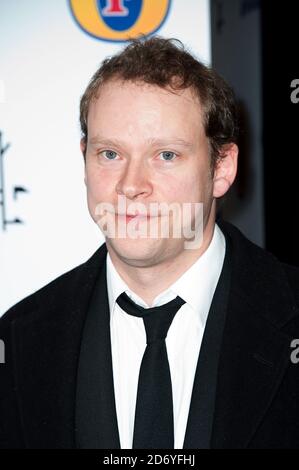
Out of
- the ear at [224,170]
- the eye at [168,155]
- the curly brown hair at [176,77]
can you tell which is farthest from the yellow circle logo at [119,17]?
the eye at [168,155]

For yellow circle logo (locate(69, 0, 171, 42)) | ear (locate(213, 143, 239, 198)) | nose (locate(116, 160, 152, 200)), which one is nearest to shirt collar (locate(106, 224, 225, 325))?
ear (locate(213, 143, 239, 198))

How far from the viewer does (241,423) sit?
1.43 meters

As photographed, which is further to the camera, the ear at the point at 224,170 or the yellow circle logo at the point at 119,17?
the yellow circle logo at the point at 119,17

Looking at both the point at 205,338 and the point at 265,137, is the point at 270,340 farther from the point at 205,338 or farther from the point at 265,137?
the point at 265,137

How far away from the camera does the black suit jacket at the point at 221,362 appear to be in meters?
1.44

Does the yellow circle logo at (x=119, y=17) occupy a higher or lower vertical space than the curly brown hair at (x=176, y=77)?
higher

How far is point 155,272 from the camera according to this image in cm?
153

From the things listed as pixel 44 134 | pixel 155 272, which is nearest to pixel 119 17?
pixel 44 134

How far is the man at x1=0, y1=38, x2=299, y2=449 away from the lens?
145 cm

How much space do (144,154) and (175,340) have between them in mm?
377

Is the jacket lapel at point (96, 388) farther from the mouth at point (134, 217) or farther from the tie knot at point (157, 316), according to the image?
the mouth at point (134, 217)

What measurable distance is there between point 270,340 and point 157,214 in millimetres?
336

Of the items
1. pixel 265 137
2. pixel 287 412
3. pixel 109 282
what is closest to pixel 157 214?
pixel 109 282

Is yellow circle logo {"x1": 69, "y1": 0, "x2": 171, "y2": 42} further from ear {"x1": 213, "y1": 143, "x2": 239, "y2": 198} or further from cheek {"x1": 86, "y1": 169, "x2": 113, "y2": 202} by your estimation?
cheek {"x1": 86, "y1": 169, "x2": 113, "y2": 202}
